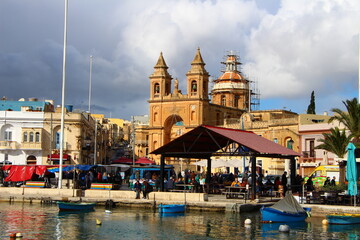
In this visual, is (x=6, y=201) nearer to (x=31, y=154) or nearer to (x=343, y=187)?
(x=343, y=187)

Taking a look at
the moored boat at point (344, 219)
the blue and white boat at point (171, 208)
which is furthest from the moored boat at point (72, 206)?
the moored boat at point (344, 219)

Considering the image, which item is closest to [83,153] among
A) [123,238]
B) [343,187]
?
[343,187]

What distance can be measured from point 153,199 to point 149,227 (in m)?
7.54

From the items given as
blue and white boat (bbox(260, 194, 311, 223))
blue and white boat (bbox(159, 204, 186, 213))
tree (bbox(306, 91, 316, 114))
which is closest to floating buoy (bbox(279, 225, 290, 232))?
blue and white boat (bbox(260, 194, 311, 223))

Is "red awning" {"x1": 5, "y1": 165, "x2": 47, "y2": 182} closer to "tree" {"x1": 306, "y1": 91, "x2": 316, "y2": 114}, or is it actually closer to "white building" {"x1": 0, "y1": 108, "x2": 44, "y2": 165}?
"white building" {"x1": 0, "y1": 108, "x2": 44, "y2": 165}

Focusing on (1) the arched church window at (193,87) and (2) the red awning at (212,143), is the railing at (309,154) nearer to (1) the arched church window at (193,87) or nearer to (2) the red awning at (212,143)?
(2) the red awning at (212,143)

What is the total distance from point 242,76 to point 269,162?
3744cm

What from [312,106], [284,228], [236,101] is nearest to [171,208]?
[284,228]

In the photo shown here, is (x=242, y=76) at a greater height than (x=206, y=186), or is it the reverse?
(x=242, y=76)

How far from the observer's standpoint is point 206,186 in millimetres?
37688

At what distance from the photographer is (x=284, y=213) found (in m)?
27.8

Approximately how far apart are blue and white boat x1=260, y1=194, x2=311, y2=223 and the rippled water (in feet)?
1.39

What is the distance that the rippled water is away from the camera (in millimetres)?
24375

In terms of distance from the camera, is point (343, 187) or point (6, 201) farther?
point (6, 201)
